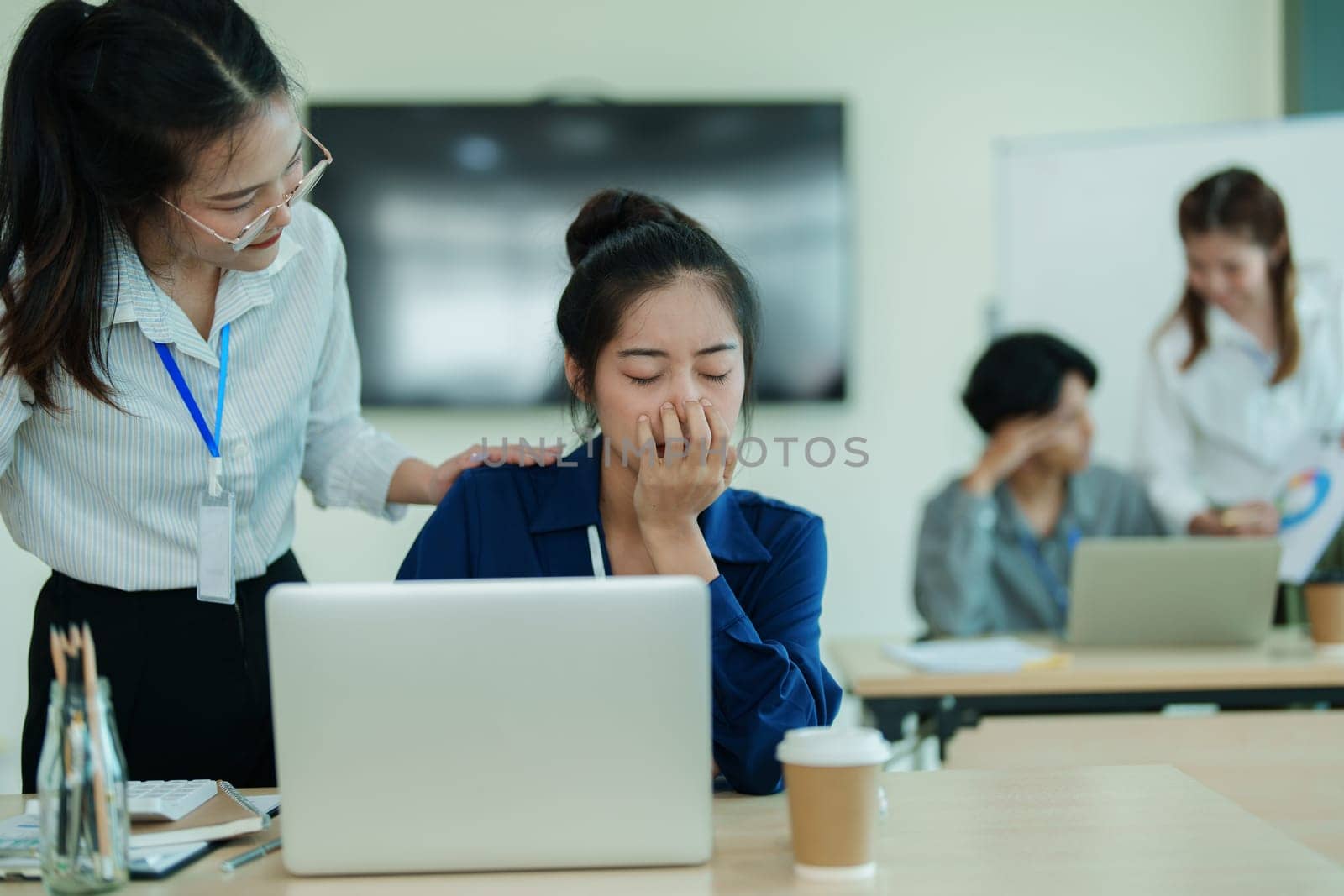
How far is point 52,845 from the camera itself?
99cm

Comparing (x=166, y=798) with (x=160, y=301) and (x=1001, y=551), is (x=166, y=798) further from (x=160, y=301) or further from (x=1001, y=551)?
(x=1001, y=551)

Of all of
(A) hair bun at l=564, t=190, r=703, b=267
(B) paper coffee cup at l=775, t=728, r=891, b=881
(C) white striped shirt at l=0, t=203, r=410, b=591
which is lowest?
(B) paper coffee cup at l=775, t=728, r=891, b=881

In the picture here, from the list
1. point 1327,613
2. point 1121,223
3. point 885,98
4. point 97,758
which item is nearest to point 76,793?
point 97,758

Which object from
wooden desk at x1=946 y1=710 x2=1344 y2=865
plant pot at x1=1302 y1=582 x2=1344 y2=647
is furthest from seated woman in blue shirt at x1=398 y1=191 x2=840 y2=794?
plant pot at x1=1302 y1=582 x2=1344 y2=647

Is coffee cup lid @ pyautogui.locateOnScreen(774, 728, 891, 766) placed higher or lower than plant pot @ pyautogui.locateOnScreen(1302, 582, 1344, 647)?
higher

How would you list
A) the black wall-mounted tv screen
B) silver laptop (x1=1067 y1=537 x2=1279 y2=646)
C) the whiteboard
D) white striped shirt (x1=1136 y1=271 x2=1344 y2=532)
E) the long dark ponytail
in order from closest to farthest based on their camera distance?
the long dark ponytail < silver laptop (x1=1067 y1=537 x2=1279 y2=646) < white striped shirt (x1=1136 y1=271 x2=1344 y2=532) < the whiteboard < the black wall-mounted tv screen

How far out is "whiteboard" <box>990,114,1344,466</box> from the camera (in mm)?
3404

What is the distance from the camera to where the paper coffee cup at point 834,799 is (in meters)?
1.00

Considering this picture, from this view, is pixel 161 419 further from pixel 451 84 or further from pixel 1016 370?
pixel 451 84

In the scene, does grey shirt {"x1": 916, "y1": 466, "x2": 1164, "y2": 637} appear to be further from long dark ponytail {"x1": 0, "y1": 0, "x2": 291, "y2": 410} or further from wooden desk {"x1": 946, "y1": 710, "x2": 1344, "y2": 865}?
long dark ponytail {"x1": 0, "y1": 0, "x2": 291, "y2": 410}

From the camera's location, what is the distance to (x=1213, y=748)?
222 cm

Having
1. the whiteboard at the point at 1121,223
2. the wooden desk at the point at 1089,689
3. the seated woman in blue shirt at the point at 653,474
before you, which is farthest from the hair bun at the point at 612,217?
the whiteboard at the point at 1121,223

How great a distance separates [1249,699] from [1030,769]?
121 cm

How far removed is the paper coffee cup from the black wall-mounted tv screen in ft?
8.88
